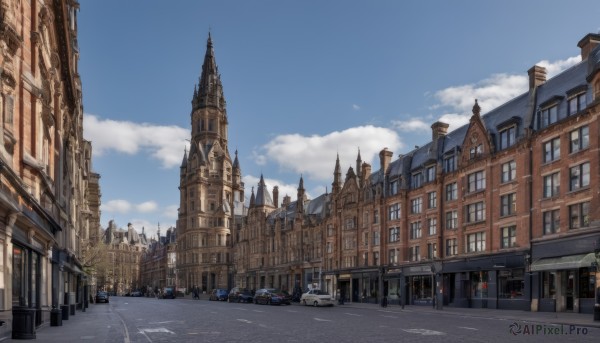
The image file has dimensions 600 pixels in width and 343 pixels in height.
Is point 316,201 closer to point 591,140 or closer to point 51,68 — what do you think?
point 591,140

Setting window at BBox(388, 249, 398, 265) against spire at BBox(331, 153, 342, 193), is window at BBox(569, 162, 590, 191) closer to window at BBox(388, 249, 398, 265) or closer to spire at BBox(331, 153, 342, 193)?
window at BBox(388, 249, 398, 265)

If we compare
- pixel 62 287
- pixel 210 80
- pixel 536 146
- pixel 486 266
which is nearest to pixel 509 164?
pixel 536 146

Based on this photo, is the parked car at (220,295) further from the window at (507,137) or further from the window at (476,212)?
the window at (507,137)

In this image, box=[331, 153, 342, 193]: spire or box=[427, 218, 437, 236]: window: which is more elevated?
box=[331, 153, 342, 193]: spire

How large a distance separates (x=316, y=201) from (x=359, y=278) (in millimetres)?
25299

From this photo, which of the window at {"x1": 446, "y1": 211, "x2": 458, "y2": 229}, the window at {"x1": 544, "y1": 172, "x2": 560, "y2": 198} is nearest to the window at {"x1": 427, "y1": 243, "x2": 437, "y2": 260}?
the window at {"x1": 446, "y1": 211, "x2": 458, "y2": 229}

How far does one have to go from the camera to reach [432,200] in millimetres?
58406

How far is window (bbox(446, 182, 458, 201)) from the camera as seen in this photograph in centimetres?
5480

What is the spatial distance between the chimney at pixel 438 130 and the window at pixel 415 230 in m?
8.67

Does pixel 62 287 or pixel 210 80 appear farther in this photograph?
pixel 210 80

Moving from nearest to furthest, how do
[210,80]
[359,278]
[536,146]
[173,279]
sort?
1. [536,146]
2. [359,278]
3. [210,80]
4. [173,279]

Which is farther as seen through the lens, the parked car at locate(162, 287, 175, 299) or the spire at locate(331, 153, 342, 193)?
the parked car at locate(162, 287, 175, 299)

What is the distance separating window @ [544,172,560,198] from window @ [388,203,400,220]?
2256 centimetres

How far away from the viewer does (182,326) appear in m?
26.0
